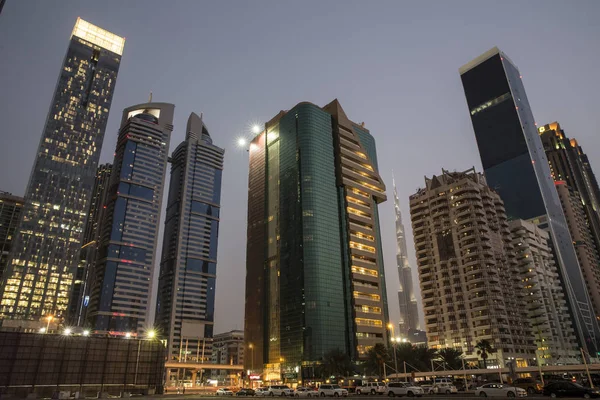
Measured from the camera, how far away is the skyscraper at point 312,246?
482 ft

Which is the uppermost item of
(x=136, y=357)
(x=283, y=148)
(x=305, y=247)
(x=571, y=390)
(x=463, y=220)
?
(x=283, y=148)

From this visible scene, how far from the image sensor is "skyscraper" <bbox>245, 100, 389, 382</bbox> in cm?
14700

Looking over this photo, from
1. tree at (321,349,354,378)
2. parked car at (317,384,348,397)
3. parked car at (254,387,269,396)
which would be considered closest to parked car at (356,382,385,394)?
parked car at (317,384,348,397)

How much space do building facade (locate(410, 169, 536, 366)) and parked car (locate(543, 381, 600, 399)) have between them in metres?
110

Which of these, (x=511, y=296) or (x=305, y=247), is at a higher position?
(x=305, y=247)

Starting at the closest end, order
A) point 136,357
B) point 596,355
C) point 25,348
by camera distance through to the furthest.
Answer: point 25,348, point 136,357, point 596,355

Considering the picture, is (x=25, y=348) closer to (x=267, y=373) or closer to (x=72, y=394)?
(x=72, y=394)

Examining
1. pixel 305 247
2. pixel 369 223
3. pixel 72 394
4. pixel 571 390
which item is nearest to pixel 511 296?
pixel 369 223

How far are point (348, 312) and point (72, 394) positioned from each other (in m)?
94.7

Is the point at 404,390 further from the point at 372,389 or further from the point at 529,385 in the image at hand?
the point at 529,385

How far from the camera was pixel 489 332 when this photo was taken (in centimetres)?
15162

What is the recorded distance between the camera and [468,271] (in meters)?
165

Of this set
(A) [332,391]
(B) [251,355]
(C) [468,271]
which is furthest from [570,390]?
(B) [251,355]

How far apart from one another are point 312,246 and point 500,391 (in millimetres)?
103919
